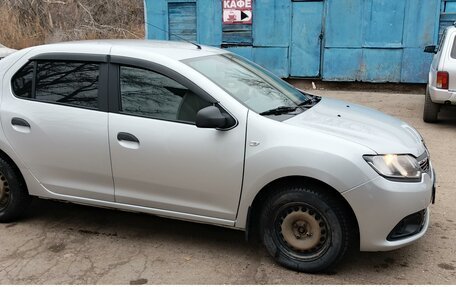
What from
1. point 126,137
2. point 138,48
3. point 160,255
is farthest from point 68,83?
point 160,255

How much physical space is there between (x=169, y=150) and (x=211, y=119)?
445 millimetres

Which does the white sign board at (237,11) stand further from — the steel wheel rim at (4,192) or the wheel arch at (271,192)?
the wheel arch at (271,192)

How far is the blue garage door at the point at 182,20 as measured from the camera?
40.4 ft

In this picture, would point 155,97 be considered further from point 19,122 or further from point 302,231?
point 302,231

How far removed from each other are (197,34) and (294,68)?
2.65 m

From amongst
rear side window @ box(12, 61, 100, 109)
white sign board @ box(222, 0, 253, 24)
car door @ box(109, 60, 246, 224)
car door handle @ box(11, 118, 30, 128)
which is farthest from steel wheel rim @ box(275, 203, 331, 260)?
white sign board @ box(222, 0, 253, 24)

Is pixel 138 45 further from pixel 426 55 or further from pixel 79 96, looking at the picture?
pixel 426 55

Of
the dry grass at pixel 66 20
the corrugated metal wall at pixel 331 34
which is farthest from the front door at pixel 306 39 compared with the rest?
the dry grass at pixel 66 20

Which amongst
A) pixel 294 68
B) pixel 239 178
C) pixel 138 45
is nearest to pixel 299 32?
pixel 294 68

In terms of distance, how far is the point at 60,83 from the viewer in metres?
4.02

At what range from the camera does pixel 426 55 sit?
10.9 metres

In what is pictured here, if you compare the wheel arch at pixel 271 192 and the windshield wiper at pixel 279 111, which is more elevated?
the windshield wiper at pixel 279 111

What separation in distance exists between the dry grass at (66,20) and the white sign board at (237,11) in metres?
5.17

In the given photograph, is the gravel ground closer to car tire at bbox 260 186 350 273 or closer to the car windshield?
car tire at bbox 260 186 350 273
